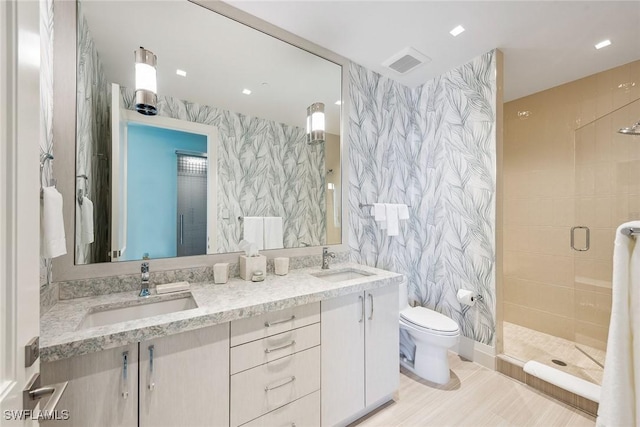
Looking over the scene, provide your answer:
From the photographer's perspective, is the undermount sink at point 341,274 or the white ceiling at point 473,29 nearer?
the white ceiling at point 473,29

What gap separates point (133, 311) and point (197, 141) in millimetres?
1015

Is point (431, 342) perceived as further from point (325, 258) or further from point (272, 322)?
point (272, 322)

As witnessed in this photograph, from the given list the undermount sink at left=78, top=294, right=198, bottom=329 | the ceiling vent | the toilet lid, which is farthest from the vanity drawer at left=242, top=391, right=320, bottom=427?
the ceiling vent

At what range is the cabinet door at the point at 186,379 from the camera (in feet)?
3.24

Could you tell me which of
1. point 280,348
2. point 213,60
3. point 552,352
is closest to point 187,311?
point 280,348

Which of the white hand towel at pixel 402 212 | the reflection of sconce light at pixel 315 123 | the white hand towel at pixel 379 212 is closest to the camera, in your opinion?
the reflection of sconce light at pixel 315 123

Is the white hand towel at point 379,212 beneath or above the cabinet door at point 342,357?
above

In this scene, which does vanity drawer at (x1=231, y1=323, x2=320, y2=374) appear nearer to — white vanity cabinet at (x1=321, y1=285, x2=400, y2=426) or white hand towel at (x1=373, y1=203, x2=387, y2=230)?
white vanity cabinet at (x1=321, y1=285, x2=400, y2=426)

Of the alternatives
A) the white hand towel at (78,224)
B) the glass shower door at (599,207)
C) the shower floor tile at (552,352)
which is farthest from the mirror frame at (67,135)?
the glass shower door at (599,207)

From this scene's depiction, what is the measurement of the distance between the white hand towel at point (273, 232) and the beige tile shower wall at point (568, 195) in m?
2.63

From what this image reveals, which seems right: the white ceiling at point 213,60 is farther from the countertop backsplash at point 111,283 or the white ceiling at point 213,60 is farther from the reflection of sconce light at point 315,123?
the countertop backsplash at point 111,283

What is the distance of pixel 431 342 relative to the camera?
1.99 meters

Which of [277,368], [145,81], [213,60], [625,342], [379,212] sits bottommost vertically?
[277,368]

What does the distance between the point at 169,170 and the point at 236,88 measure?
741 mm
